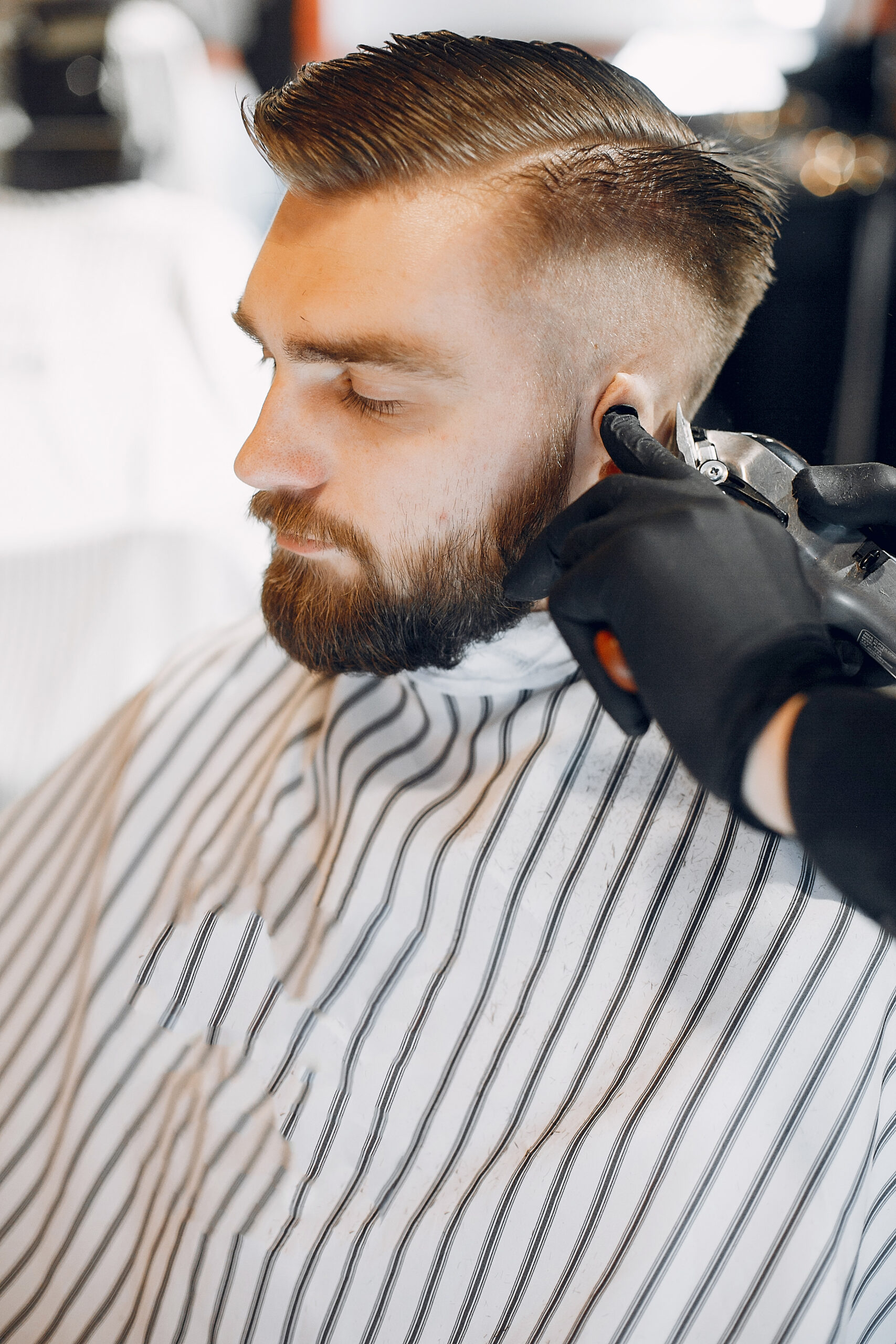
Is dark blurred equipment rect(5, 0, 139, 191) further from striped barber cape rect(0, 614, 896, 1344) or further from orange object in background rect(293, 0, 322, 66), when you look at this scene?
striped barber cape rect(0, 614, 896, 1344)

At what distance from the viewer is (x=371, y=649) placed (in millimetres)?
1141

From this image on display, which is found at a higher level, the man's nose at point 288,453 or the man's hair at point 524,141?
the man's hair at point 524,141

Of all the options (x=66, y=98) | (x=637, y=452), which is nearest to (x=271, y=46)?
(x=66, y=98)

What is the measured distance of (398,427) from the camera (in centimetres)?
104

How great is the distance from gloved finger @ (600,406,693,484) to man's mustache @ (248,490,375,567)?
0.28m

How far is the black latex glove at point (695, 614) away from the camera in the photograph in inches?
27.0

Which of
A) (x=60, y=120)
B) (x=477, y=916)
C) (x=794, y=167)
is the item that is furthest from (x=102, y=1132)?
(x=60, y=120)

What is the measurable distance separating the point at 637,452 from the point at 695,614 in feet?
0.88

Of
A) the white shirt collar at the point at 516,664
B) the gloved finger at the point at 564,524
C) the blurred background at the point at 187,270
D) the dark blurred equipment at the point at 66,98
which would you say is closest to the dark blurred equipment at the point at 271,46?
the blurred background at the point at 187,270

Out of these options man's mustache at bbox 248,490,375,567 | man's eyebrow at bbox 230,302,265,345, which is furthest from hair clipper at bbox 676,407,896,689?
man's eyebrow at bbox 230,302,265,345

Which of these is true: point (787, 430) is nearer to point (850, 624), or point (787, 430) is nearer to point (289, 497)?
point (850, 624)

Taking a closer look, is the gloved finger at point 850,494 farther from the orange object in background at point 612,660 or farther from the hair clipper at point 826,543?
the orange object in background at point 612,660

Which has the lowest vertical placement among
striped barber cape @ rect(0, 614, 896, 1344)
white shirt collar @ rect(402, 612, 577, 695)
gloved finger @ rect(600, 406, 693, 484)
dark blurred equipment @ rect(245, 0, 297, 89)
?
striped barber cape @ rect(0, 614, 896, 1344)

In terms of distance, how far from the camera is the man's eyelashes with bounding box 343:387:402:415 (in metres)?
1.03
